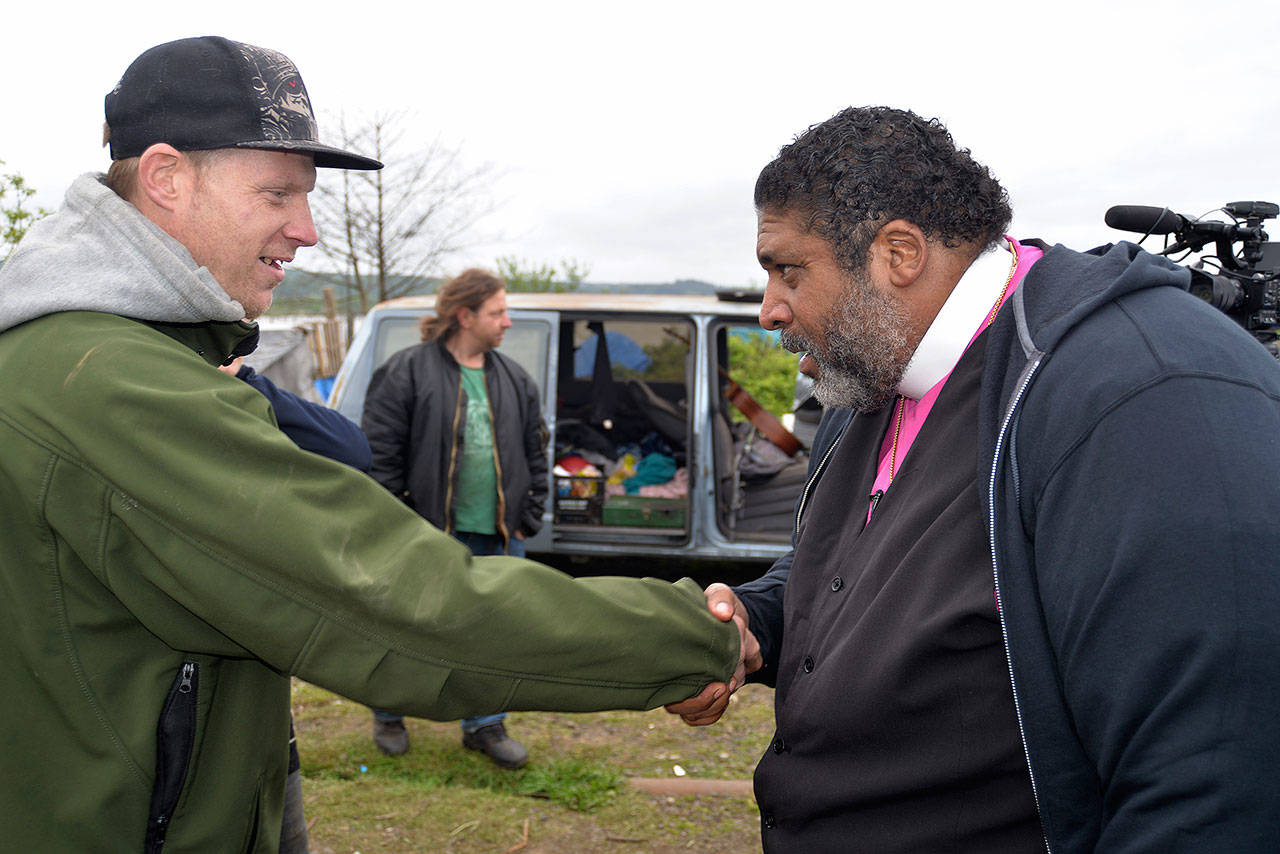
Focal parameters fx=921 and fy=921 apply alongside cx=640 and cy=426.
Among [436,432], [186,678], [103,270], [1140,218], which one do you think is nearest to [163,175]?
[103,270]

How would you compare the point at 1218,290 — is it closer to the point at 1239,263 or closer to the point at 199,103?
the point at 1239,263

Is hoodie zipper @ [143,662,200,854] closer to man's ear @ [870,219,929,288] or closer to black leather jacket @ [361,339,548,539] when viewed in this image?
man's ear @ [870,219,929,288]

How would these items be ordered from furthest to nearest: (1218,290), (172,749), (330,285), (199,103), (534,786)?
(330,285), (534,786), (1218,290), (199,103), (172,749)

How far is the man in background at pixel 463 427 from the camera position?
4.79 meters

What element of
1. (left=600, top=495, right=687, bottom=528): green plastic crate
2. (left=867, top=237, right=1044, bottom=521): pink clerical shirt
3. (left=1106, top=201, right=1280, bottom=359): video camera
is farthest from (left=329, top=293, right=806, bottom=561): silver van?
(left=867, top=237, right=1044, bottom=521): pink clerical shirt

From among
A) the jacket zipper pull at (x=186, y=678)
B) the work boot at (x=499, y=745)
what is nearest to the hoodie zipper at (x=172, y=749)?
the jacket zipper pull at (x=186, y=678)

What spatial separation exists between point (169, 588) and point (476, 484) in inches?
138

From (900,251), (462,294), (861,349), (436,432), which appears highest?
(900,251)

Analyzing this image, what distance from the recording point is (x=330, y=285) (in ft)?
53.7

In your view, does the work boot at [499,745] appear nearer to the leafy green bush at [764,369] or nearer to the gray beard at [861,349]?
the gray beard at [861,349]

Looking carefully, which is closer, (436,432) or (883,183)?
(883,183)

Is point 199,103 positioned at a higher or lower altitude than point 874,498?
higher

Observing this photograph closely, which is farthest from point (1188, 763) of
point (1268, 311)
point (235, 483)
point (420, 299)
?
point (420, 299)

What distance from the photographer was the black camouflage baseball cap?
169 cm
